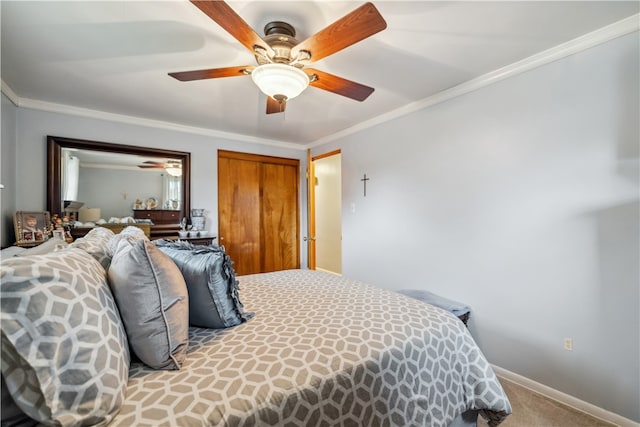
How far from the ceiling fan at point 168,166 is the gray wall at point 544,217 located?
2.78m

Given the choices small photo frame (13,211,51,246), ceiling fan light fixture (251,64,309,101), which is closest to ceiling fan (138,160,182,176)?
small photo frame (13,211,51,246)

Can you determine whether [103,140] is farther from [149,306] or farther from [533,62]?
[533,62]

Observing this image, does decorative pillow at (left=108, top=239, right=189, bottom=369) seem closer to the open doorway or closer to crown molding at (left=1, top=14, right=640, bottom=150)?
crown molding at (left=1, top=14, right=640, bottom=150)

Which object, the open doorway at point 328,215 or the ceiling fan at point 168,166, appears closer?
the ceiling fan at point 168,166

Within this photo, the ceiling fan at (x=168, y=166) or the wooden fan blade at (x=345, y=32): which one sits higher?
the wooden fan blade at (x=345, y=32)

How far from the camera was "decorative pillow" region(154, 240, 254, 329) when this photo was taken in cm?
127

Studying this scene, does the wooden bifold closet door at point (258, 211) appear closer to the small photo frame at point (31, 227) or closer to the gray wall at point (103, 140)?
the gray wall at point (103, 140)

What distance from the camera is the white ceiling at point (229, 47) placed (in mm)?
1546

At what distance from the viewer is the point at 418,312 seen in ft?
4.81

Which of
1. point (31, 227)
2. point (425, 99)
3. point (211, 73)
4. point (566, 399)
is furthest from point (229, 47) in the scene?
point (566, 399)

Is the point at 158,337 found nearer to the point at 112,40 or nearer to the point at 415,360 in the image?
the point at 415,360

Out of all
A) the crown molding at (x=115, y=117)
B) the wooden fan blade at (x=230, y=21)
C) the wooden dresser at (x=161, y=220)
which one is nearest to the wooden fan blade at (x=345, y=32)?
the wooden fan blade at (x=230, y=21)

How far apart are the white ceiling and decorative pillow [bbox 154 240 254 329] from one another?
1385 mm

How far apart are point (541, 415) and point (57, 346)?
256 cm
